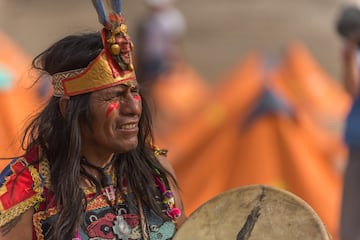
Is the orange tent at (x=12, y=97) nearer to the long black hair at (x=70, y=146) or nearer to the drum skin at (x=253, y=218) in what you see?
the long black hair at (x=70, y=146)

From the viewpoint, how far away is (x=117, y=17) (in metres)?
3.65

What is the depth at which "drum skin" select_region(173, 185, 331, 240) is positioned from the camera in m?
3.57

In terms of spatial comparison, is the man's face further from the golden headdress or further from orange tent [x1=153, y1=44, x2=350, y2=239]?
orange tent [x1=153, y1=44, x2=350, y2=239]

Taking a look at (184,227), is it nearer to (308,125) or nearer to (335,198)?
(335,198)

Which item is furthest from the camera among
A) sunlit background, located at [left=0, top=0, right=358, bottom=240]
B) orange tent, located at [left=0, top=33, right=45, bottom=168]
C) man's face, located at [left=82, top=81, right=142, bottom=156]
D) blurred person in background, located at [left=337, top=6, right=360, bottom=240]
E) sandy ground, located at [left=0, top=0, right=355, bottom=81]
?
sandy ground, located at [left=0, top=0, right=355, bottom=81]

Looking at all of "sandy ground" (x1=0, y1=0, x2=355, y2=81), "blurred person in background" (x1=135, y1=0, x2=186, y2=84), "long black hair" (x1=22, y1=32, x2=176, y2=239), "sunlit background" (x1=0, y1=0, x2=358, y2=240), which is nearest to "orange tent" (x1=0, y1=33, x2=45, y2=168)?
"sunlit background" (x1=0, y1=0, x2=358, y2=240)

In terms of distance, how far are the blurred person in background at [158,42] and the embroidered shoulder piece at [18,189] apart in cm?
759

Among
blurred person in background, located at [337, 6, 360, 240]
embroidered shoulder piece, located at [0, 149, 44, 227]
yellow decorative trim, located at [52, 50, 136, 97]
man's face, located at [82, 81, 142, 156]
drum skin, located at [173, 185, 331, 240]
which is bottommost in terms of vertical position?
blurred person in background, located at [337, 6, 360, 240]

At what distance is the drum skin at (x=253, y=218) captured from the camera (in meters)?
3.57

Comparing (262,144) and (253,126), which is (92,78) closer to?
(262,144)

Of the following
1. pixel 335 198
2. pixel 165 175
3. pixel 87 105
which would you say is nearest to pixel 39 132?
pixel 87 105

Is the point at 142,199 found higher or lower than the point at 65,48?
lower

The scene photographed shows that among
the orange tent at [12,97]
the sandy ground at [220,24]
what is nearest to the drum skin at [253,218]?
the orange tent at [12,97]

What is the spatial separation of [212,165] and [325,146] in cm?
82
